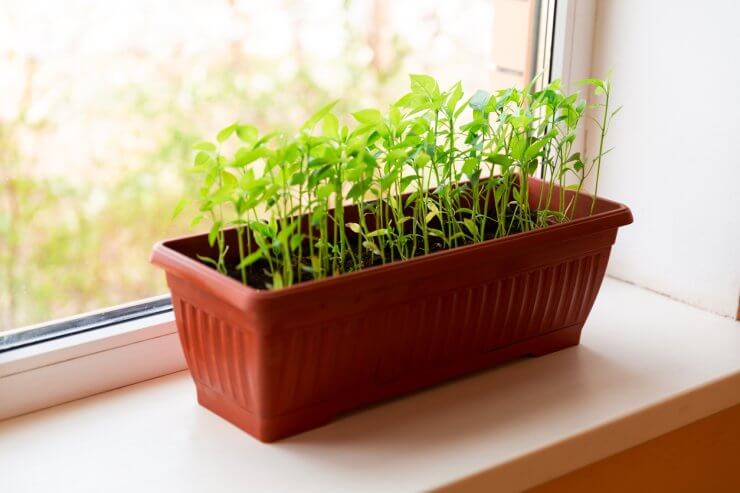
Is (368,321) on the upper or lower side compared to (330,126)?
lower

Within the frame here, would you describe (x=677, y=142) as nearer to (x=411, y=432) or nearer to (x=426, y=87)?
(x=426, y=87)

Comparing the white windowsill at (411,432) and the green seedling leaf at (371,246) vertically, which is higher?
the green seedling leaf at (371,246)

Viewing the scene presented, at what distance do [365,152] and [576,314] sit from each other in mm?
432

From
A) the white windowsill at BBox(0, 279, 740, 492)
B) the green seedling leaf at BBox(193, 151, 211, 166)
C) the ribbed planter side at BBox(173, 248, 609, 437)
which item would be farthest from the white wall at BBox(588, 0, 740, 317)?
the green seedling leaf at BBox(193, 151, 211, 166)

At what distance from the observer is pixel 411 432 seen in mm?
990

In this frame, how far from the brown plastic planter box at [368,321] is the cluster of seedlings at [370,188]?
0.05 m

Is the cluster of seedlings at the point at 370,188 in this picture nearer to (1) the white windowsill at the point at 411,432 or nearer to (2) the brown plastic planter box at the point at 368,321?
(2) the brown plastic planter box at the point at 368,321

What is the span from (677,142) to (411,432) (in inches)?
26.6

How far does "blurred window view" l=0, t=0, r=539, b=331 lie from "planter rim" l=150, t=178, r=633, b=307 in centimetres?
17

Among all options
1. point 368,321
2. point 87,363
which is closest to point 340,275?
point 368,321

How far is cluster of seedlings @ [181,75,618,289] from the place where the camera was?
91cm

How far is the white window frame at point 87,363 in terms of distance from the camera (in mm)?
1018

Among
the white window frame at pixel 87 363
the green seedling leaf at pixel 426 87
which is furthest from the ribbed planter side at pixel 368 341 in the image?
the green seedling leaf at pixel 426 87

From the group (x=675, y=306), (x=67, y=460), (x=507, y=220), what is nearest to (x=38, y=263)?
(x=67, y=460)
